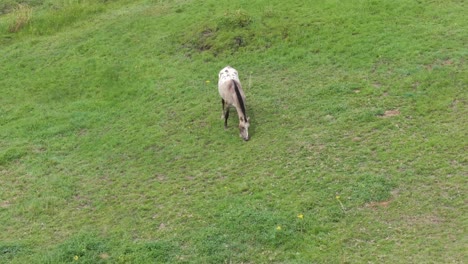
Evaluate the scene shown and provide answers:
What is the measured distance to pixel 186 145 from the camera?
12.9 m

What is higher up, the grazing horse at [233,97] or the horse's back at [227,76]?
the horse's back at [227,76]

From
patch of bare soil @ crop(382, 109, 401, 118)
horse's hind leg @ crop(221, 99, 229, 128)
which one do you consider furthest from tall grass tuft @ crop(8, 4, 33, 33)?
patch of bare soil @ crop(382, 109, 401, 118)

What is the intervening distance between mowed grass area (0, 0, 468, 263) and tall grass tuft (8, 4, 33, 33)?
828 millimetres

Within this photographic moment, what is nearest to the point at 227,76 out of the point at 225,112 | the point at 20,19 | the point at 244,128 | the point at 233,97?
the point at 233,97

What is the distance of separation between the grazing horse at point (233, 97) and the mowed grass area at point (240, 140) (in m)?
0.29

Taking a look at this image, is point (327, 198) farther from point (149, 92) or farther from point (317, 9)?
point (317, 9)

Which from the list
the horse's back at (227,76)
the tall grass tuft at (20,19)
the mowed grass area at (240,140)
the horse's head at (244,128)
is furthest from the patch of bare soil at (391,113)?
the tall grass tuft at (20,19)

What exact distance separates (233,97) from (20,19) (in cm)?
1301

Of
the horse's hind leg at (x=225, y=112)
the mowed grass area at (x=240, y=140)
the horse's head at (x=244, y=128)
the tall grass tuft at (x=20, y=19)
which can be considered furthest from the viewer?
the tall grass tuft at (x=20, y=19)

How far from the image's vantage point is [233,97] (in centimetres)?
1288

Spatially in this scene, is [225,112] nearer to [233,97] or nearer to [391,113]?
[233,97]

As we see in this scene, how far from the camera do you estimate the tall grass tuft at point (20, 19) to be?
21391mm

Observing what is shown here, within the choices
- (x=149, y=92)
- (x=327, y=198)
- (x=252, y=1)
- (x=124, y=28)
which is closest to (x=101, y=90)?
(x=149, y=92)

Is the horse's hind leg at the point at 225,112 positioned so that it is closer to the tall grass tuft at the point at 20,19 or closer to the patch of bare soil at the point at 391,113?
the patch of bare soil at the point at 391,113
